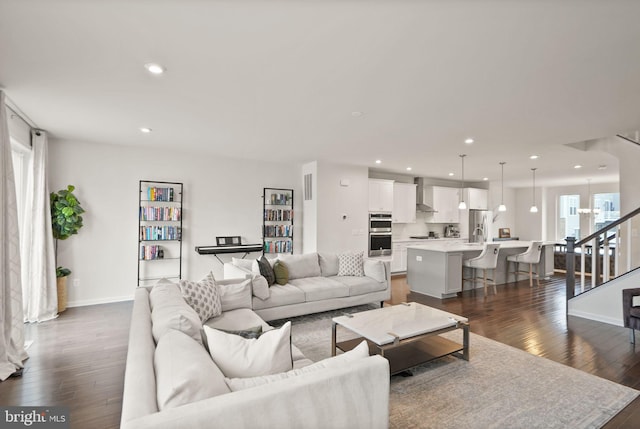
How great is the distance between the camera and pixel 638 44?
212cm

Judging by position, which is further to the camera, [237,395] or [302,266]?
[302,266]

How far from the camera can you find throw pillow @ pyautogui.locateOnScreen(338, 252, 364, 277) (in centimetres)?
491

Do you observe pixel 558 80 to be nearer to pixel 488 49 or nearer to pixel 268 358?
pixel 488 49

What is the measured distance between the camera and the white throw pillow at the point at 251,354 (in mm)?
1522

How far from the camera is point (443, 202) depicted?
9.02 m

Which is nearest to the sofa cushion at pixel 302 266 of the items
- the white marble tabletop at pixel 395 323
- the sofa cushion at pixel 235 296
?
the sofa cushion at pixel 235 296

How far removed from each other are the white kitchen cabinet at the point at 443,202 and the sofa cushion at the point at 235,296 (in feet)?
22.0

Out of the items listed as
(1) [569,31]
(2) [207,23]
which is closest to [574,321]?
(1) [569,31]

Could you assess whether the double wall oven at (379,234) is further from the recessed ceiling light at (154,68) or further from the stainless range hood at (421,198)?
the recessed ceiling light at (154,68)

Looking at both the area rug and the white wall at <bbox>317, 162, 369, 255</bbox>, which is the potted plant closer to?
the area rug

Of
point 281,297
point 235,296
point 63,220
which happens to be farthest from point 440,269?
point 63,220

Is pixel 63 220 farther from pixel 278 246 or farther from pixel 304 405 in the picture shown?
pixel 304 405

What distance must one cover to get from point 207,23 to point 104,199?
452cm

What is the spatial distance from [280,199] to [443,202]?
4917mm
